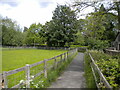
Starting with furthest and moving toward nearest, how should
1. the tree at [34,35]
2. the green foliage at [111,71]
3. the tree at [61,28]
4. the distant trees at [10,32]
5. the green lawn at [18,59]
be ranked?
the tree at [34,35]
the tree at [61,28]
the distant trees at [10,32]
the green lawn at [18,59]
the green foliage at [111,71]

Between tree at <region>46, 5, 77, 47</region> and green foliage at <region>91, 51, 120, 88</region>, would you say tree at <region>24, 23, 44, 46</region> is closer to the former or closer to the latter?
tree at <region>46, 5, 77, 47</region>

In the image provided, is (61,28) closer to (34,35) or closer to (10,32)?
(34,35)

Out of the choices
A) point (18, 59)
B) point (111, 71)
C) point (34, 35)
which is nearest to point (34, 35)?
point (34, 35)

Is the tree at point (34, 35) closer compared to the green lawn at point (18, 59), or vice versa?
the green lawn at point (18, 59)

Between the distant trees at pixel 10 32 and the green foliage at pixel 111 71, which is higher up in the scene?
the distant trees at pixel 10 32

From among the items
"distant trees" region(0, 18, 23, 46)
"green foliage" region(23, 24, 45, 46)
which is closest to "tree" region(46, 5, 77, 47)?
"green foliage" region(23, 24, 45, 46)

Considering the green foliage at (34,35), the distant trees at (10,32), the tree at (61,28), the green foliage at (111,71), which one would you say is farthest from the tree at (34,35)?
the green foliage at (111,71)

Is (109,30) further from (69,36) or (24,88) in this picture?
(24,88)

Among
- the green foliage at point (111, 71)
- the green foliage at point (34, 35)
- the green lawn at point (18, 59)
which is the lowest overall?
the green lawn at point (18, 59)

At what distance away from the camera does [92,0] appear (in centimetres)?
1067

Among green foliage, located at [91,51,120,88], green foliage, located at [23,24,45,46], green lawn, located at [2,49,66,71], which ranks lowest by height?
green lawn, located at [2,49,66,71]

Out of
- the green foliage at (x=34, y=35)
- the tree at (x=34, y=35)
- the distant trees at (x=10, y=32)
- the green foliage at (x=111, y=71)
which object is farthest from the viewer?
the tree at (x=34, y=35)

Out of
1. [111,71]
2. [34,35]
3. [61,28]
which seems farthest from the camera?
[34,35]

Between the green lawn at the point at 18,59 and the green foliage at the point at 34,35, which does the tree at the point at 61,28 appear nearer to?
the green foliage at the point at 34,35
